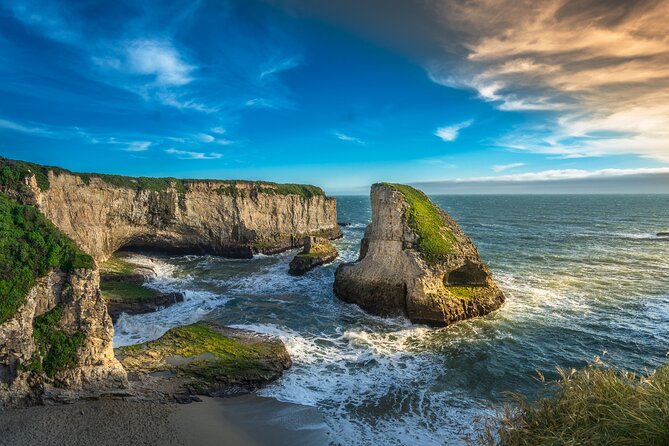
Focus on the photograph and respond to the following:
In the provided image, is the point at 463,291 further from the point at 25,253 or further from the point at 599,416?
the point at 25,253

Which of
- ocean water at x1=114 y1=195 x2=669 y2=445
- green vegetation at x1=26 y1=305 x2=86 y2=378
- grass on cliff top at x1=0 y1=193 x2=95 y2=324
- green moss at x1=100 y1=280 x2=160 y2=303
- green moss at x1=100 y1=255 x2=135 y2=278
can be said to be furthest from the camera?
green moss at x1=100 y1=255 x2=135 y2=278

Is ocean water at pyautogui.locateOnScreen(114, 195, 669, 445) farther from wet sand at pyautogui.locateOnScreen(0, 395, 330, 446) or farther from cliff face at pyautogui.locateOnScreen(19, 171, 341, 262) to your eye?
cliff face at pyautogui.locateOnScreen(19, 171, 341, 262)

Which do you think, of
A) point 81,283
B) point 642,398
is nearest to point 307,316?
point 81,283

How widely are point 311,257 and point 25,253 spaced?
27.7 metres

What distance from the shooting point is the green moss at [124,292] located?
25.5 meters

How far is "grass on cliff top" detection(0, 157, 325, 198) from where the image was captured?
76.8 ft

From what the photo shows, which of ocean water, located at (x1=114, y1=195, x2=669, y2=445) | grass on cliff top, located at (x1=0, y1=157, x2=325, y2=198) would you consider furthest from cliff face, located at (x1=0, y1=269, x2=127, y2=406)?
grass on cliff top, located at (x1=0, y1=157, x2=325, y2=198)

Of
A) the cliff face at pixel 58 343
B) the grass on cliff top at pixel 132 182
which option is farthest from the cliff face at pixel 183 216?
the cliff face at pixel 58 343

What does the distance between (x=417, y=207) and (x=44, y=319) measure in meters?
24.4

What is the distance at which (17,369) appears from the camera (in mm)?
13062

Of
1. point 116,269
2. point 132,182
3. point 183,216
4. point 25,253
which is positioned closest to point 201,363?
point 25,253

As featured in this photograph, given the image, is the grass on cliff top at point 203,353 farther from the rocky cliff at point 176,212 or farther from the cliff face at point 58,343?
the rocky cliff at point 176,212

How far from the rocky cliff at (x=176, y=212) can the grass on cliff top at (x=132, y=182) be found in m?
0.10

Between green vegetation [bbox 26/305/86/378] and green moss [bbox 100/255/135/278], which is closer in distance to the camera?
green vegetation [bbox 26/305/86/378]
